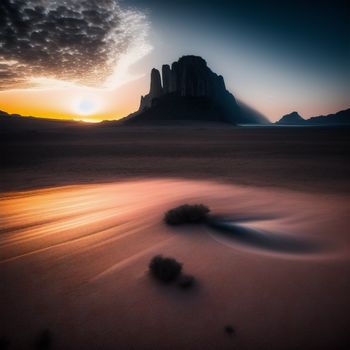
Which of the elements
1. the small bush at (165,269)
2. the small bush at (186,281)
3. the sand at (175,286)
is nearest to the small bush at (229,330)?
the sand at (175,286)

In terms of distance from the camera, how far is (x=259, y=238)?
271cm

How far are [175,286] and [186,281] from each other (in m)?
0.10

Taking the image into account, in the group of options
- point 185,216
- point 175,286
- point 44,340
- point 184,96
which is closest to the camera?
point 44,340

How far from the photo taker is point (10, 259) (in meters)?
2.38

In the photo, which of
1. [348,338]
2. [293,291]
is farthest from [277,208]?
[348,338]

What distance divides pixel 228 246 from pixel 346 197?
12.0 ft

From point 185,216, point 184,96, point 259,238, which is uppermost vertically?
point 184,96

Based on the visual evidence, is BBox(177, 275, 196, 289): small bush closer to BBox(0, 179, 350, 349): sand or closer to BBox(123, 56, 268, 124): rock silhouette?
BBox(0, 179, 350, 349): sand

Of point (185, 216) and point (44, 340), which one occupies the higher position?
point (185, 216)

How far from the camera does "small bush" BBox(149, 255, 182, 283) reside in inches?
76.2

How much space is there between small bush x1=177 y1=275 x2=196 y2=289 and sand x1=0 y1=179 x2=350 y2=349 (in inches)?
2.0

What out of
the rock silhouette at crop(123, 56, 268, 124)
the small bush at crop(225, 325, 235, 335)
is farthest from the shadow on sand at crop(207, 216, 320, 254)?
the rock silhouette at crop(123, 56, 268, 124)

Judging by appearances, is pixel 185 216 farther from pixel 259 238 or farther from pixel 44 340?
pixel 44 340

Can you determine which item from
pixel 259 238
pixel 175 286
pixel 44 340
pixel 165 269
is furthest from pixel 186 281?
pixel 259 238
